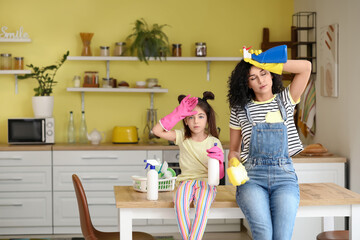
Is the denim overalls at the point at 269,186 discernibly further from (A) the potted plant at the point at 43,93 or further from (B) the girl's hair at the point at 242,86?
(A) the potted plant at the point at 43,93

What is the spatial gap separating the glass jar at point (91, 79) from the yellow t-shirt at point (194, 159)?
2321 millimetres

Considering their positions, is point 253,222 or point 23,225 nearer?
point 253,222

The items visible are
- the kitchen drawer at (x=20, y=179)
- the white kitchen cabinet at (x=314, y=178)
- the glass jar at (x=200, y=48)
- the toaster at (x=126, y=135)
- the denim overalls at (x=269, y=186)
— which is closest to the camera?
the denim overalls at (x=269, y=186)

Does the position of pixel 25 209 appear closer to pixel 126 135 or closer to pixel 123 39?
pixel 126 135

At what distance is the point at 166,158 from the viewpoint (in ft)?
16.7

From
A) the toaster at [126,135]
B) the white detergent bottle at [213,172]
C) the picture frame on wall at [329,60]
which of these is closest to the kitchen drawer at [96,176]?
the toaster at [126,135]

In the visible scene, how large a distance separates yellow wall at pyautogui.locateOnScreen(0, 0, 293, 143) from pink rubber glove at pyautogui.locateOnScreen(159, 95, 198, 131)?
2.54m

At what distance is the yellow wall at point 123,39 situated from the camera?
5.48 metres

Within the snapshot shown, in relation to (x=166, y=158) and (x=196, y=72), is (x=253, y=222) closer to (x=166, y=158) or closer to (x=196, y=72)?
(x=166, y=158)

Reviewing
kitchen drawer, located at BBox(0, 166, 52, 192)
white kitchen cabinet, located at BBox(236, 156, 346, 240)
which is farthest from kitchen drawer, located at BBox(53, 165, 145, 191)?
white kitchen cabinet, located at BBox(236, 156, 346, 240)

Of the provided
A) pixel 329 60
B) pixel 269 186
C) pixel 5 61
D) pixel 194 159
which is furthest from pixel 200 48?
pixel 269 186

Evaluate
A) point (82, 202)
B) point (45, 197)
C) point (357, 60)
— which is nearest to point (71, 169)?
point (45, 197)

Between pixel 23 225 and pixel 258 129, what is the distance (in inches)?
117

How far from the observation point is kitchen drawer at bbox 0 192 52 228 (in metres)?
5.03
